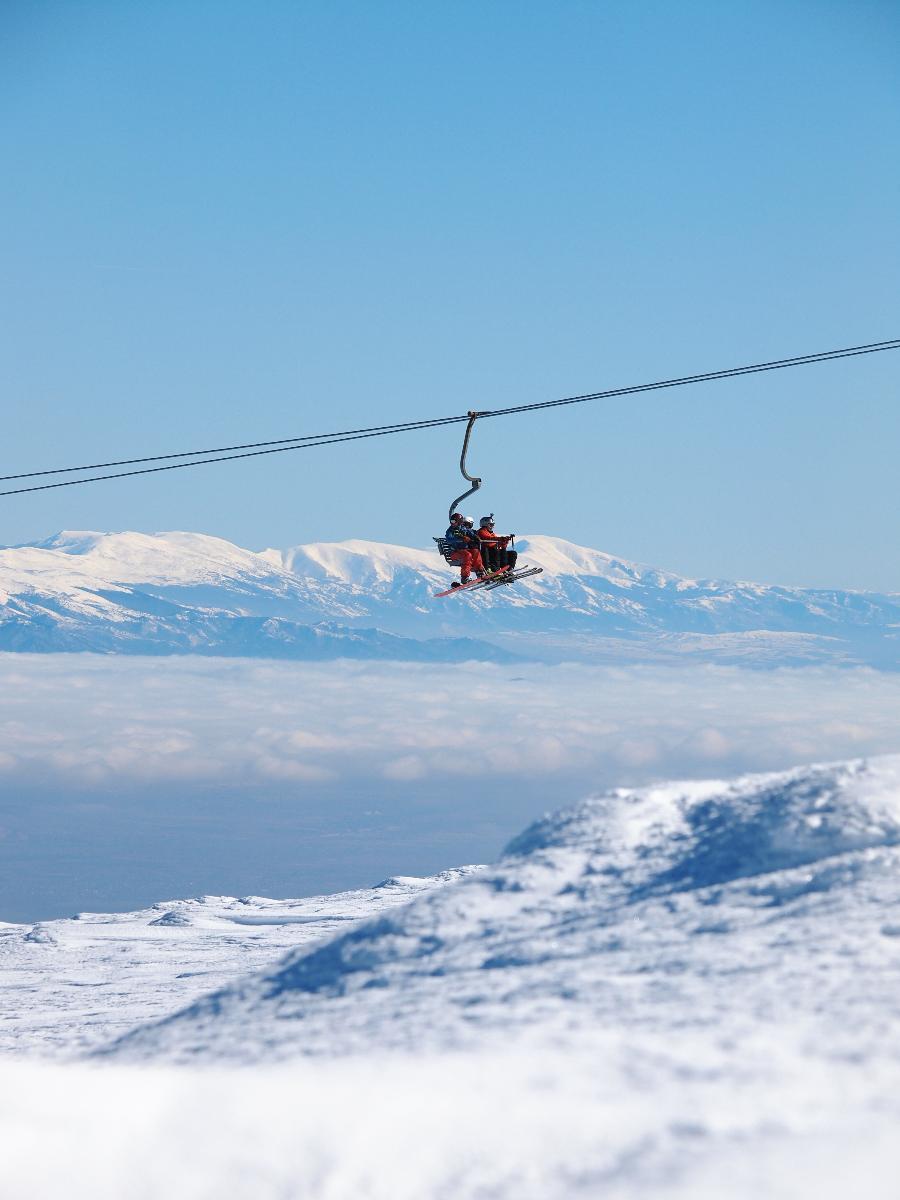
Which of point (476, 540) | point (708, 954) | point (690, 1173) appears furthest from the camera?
point (476, 540)

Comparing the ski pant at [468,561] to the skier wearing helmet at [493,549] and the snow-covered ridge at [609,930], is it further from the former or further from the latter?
the snow-covered ridge at [609,930]

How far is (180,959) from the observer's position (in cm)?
13900

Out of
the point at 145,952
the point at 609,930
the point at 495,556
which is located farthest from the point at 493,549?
the point at 145,952

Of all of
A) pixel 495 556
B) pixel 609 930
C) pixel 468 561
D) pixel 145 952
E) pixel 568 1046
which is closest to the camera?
pixel 568 1046

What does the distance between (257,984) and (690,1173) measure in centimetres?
1080

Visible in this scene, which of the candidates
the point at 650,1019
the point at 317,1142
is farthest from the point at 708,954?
the point at 317,1142

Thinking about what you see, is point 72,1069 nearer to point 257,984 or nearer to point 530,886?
point 257,984

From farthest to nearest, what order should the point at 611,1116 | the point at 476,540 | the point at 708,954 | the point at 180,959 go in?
the point at 180,959 → the point at 476,540 → the point at 708,954 → the point at 611,1116

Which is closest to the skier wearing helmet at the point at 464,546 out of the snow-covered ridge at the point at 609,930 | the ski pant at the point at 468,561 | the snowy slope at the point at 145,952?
the ski pant at the point at 468,561

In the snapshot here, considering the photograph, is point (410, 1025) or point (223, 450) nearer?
point (410, 1025)

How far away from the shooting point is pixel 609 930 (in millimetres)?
26672

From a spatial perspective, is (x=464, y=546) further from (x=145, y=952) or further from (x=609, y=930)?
(x=145, y=952)

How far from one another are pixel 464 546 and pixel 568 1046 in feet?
73.4

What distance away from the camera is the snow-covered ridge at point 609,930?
946 inches
